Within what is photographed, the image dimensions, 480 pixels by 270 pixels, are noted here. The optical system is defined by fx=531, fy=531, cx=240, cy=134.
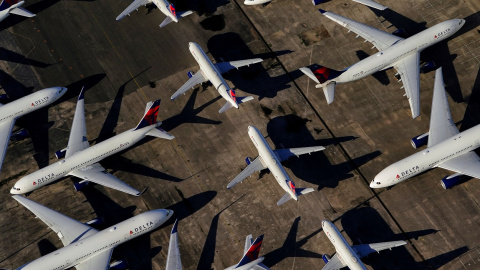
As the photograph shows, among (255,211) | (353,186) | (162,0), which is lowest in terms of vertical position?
(353,186)

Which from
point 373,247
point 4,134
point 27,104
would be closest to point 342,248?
point 373,247

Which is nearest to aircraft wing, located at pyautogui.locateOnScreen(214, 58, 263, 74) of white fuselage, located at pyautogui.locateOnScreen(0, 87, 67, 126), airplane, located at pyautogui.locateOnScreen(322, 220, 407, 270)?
white fuselage, located at pyautogui.locateOnScreen(0, 87, 67, 126)

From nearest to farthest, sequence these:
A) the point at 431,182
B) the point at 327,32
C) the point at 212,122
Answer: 1. the point at 431,182
2. the point at 212,122
3. the point at 327,32

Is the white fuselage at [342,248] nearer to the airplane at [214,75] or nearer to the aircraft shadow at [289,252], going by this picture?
the aircraft shadow at [289,252]

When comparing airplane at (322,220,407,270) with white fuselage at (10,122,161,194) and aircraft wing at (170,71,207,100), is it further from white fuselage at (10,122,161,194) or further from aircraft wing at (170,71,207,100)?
white fuselage at (10,122,161,194)

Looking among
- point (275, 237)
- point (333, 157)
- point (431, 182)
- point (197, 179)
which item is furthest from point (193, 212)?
point (431, 182)

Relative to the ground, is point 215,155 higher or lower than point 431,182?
higher

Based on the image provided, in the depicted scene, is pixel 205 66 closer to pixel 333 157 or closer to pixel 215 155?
pixel 215 155
